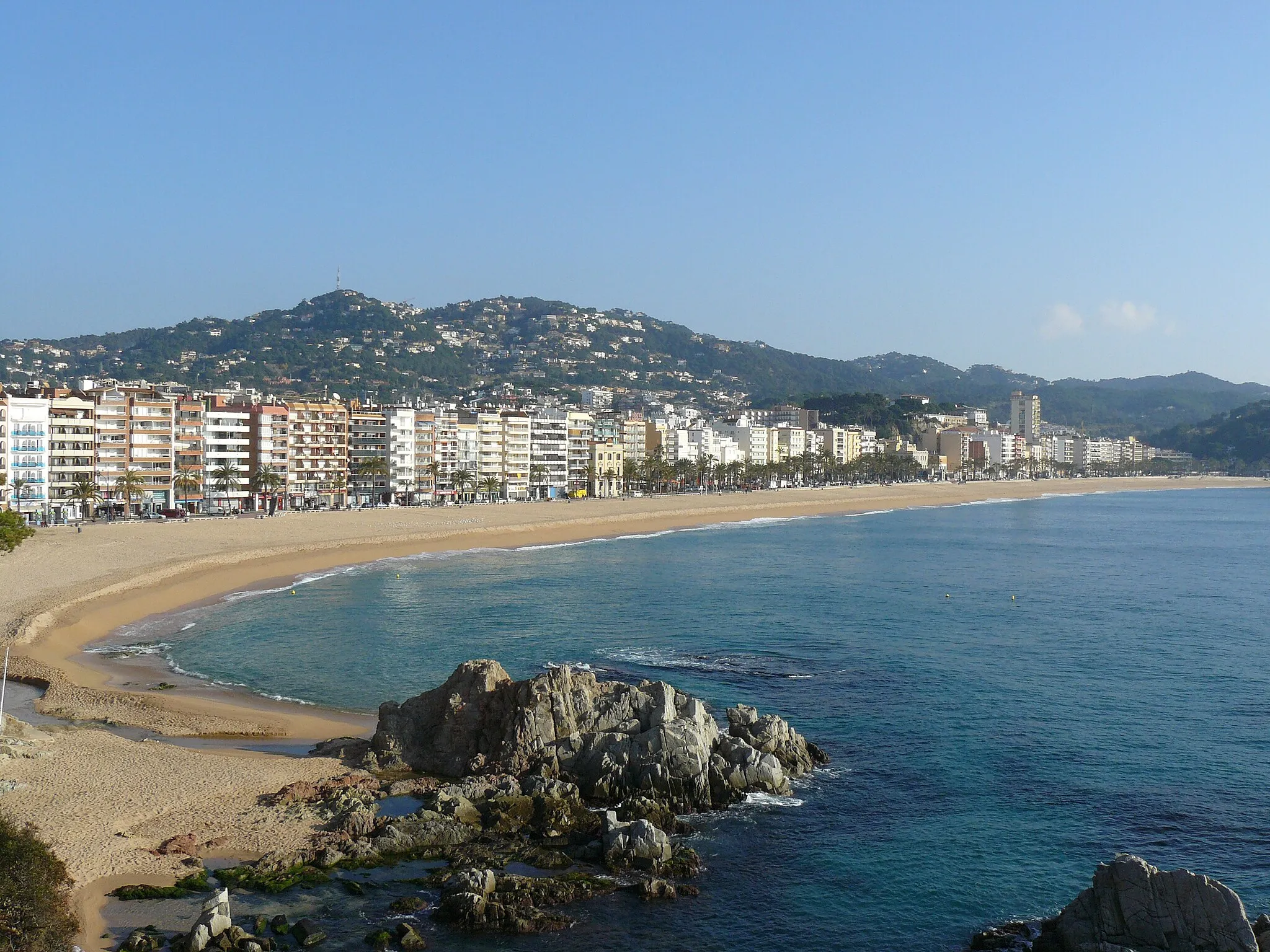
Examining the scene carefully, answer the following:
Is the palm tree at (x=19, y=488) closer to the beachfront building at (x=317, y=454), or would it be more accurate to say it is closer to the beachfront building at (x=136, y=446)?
the beachfront building at (x=136, y=446)

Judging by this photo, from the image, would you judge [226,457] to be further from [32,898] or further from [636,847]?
[32,898]

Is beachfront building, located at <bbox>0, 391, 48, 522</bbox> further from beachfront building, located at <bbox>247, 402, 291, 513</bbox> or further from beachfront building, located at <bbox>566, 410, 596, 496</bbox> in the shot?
beachfront building, located at <bbox>566, 410, 596, 496</bbox>

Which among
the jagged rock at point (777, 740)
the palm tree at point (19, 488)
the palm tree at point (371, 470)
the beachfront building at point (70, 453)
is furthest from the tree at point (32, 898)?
the palm tree at point (371, 470)

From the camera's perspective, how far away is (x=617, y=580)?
4738 cm

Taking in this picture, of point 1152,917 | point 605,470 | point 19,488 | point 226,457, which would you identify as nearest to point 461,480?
point 226,457

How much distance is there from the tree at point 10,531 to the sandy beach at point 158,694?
1.69 metres

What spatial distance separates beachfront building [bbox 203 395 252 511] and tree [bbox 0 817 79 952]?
62.8 m

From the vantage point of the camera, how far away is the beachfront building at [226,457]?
74812mm

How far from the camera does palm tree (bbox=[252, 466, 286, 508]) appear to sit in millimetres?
74875

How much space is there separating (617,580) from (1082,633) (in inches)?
762

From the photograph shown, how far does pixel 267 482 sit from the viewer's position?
246 feet

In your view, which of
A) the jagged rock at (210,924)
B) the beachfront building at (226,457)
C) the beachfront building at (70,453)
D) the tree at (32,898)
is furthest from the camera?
the beachfront building at (226,457)

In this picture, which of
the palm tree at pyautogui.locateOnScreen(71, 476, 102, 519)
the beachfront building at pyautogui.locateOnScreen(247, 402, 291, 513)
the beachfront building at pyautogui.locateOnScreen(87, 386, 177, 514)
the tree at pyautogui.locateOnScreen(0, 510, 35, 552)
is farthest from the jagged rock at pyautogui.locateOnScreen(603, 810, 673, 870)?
the beachfront building at pyautogui.locateOnScreen(247, 402, 291, 513)

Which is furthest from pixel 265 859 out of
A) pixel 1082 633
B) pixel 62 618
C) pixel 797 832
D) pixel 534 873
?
pixel 1082 633
